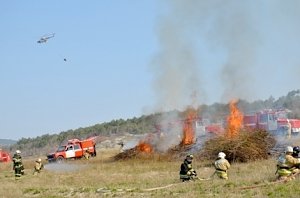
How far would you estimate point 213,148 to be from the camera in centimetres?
3475

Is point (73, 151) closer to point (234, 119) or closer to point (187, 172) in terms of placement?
point (234, 119)

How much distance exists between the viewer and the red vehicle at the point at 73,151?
5075cm

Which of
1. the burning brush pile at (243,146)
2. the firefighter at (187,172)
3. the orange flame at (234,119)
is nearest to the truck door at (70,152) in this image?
the orange flame at (234,119)

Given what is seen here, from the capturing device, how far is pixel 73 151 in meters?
51.9

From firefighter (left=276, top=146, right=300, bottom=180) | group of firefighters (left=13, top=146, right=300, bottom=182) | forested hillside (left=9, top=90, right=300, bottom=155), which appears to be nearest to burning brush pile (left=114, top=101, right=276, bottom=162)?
group of firefighters (left=13, top=146, right=300, bottom=182)

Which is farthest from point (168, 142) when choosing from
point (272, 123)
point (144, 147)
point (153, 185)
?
point (153, 185)

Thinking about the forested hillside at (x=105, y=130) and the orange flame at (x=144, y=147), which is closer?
the orange flame at (x=144, y=147)

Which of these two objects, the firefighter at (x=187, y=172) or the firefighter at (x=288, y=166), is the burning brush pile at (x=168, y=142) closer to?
the firefighter at (x=187, y=172)

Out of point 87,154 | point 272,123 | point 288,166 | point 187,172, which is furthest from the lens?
point 272,123

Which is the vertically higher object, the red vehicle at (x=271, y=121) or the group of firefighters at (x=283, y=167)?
the red vehicle at (x=271, y=121)

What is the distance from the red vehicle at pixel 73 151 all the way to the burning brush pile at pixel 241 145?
1880 cm

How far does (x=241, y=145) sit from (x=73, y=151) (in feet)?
75.4

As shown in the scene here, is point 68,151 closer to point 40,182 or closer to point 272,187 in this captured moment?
point 40,182

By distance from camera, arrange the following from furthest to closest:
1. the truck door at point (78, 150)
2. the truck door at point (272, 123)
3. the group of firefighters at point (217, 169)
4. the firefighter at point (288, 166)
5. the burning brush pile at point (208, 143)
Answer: the truck door at point (78, 150)
the truck door at point (272, 123)
the burning brush pile at point (208, 143)
the group of firefighters at point (217, 169)
the firefighter at point (288, 166)
